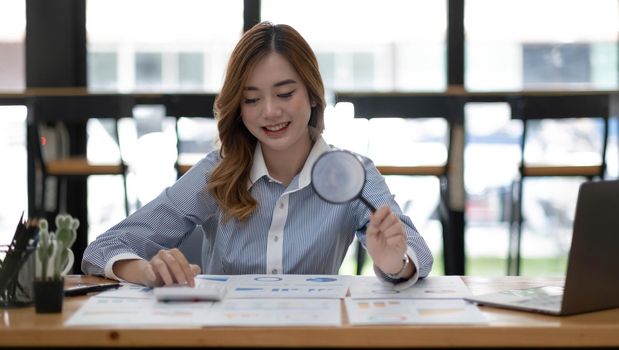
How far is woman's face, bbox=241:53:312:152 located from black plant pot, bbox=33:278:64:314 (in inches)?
28.1

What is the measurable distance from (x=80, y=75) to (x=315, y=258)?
377 cm

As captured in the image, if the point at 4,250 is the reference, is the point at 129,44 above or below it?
above

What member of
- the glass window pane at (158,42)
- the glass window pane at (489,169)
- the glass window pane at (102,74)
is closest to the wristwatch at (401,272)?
the glass window pane at (489,169)

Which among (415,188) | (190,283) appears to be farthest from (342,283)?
(415,188)

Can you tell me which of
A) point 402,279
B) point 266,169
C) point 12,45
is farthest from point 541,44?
point 402,279

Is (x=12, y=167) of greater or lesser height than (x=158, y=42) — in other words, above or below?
below

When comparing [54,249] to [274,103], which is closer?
[54,249]

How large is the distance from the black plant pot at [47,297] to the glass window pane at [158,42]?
416cm

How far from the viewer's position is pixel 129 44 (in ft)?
18.9

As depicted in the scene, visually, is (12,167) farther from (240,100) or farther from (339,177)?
(339,177)

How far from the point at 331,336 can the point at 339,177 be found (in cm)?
30

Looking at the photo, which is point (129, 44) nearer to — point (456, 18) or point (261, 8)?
point (261, 8)

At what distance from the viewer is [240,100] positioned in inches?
86.9

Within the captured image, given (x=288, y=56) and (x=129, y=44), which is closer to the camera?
(x=288, y=56)
